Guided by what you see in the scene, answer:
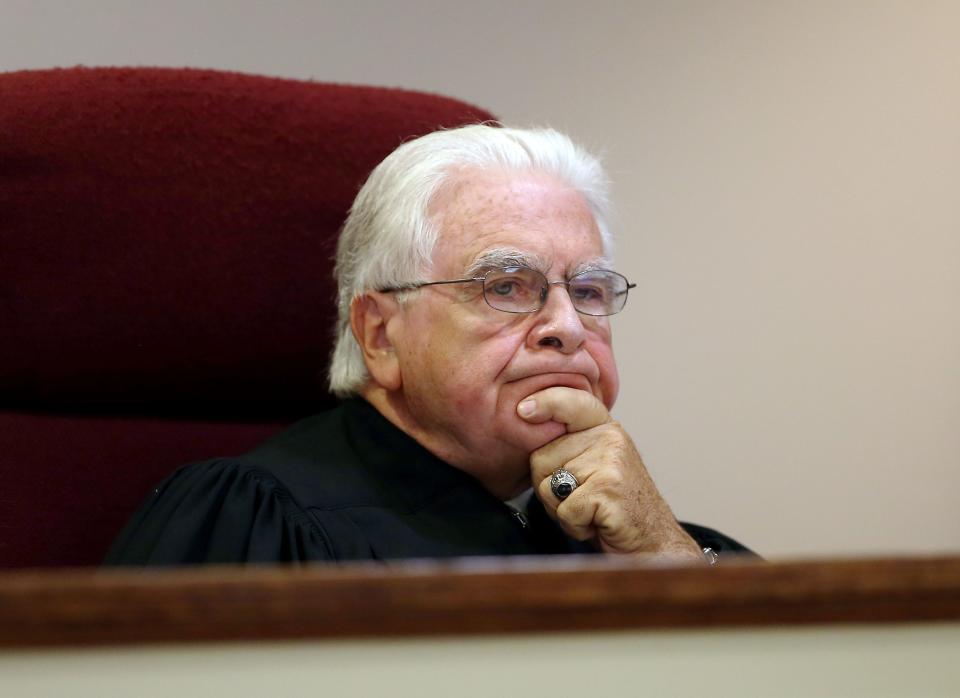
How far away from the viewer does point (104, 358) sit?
4.70 ft

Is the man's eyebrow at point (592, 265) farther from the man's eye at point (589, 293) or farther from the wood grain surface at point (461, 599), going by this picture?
the wood grain surface at point (461, 599)

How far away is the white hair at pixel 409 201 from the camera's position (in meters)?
1.40

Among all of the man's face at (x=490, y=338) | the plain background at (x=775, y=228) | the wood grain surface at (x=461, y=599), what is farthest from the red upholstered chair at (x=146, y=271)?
the wood grain surface at (x=461, y=599)

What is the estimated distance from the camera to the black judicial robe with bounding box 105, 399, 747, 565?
4.00 ft

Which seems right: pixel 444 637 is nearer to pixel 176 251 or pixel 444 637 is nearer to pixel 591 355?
pixel 591 355

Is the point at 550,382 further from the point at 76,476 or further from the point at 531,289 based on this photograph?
the point at 76,476

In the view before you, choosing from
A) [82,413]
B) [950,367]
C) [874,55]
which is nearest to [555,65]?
[874,55]

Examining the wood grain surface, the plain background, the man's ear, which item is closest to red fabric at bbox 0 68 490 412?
the man's ear

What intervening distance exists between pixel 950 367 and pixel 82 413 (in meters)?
1.61

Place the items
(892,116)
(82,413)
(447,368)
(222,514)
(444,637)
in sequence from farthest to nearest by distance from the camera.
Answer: (892,116)
(82,413)
(447,368)
(222,514)
(444,637)

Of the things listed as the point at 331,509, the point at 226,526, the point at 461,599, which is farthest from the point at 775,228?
the point at 461,599

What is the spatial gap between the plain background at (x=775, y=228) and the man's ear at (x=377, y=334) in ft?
2.42

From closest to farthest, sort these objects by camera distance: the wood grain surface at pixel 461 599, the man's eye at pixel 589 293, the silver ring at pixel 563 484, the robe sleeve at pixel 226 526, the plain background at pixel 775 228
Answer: the wood grain surface at pixel 461 599, the robe sleeve at pixel 226 526, the silver ring at pixel 563 484, the man's eye at pixel 589 293, the plain background at pixel 775 228

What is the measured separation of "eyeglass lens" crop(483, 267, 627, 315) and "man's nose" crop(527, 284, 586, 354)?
0.01 metres
